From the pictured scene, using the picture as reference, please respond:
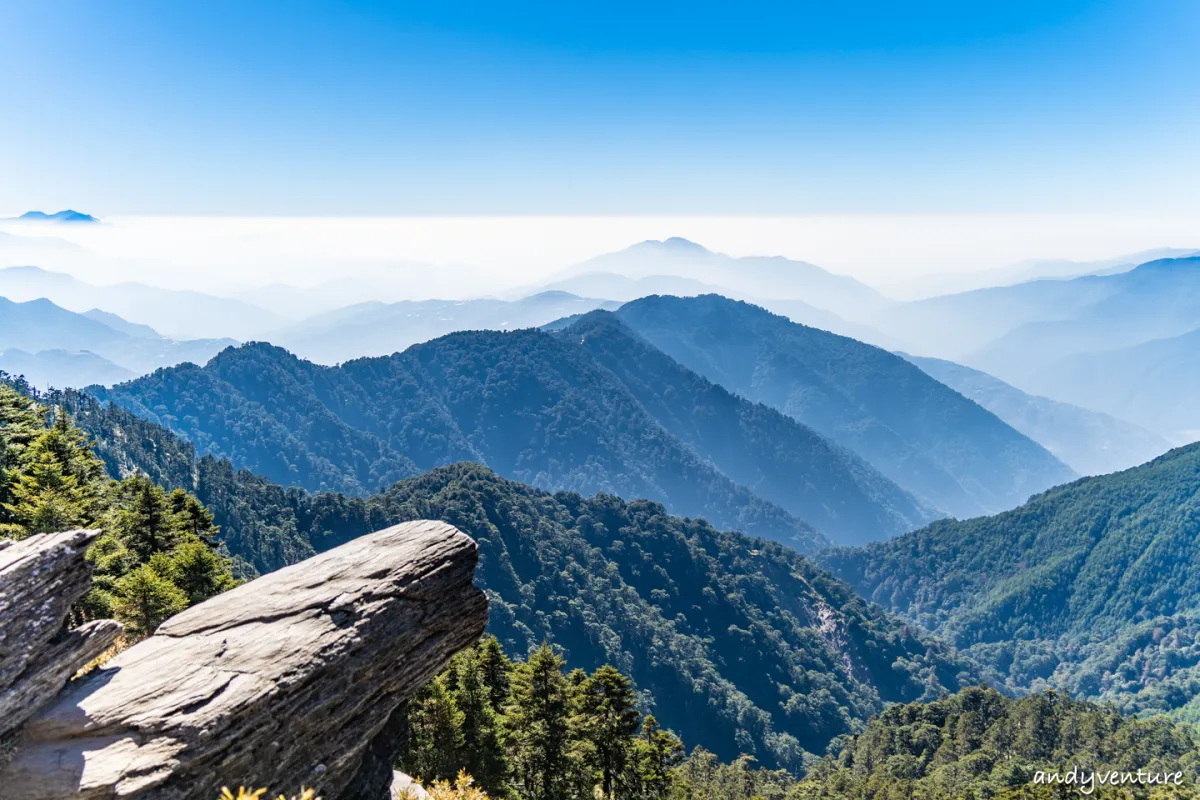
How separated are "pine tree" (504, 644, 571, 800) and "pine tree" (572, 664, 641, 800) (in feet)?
3.92

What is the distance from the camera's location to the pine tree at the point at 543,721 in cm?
4309

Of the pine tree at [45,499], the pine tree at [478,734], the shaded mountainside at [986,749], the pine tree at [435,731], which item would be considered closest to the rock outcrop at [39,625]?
the pine tree at [45,499]

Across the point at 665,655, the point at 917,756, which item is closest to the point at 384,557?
the point at 917,756

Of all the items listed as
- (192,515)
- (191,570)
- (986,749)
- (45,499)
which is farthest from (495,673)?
(986,749)

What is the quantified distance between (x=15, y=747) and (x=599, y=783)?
38145 millimetres

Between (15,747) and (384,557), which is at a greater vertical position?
(384,557)

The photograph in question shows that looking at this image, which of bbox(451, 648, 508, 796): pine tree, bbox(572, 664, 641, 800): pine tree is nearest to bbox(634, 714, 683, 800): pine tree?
bbox(572, 664, 641, 800): pine tree

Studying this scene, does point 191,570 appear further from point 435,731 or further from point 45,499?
point 435,731

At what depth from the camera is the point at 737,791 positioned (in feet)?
347

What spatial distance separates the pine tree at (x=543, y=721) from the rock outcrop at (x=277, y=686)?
1881 cm

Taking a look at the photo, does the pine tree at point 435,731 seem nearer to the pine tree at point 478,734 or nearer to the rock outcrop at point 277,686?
the pine tree at point 478,734

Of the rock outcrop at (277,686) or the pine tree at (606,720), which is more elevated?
the rock outcrop at (277,686)

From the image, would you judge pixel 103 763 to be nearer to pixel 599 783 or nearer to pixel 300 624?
pixel 300 624

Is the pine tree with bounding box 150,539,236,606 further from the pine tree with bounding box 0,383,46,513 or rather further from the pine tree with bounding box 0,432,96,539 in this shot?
the pine tree with bounding box 0,383,46,513
